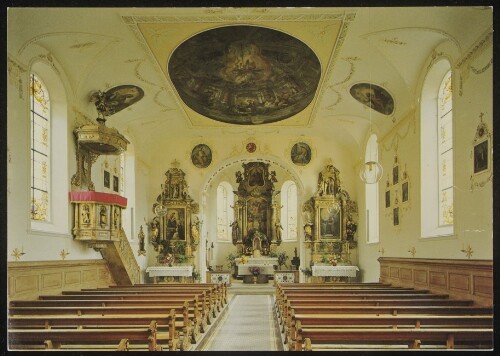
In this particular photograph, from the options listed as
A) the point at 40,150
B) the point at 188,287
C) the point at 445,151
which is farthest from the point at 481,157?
the point at 40,150

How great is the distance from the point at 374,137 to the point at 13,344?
15.7 m

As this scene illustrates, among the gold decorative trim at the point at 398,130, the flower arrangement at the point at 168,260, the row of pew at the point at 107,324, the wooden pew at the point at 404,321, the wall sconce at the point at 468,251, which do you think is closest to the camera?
the row of pew at the point at 107,324

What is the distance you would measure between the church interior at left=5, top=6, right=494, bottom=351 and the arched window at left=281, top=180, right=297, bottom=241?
478 centimetres

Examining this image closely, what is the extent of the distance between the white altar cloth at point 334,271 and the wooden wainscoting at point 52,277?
8.96 metres

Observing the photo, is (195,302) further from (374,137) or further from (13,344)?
(374,137)

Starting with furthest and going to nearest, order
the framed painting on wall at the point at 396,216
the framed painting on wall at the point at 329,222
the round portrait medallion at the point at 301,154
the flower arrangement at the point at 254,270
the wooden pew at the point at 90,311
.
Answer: the flower arrangement at the point at 254,270
the round portrait medallion at the point at 301,154
the framed painting on wall at the point at 329,222
the framed painting on wall at the point at 396,216
the wooden pew at the point at 90,311

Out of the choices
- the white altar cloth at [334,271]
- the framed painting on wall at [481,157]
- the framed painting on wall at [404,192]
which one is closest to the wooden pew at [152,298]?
the framed painting on wall at [481,157]

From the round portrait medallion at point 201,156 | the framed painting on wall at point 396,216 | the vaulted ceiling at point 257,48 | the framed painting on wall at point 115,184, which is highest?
the vaulted ceiling at point 257,48

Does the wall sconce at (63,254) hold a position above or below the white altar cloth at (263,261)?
above

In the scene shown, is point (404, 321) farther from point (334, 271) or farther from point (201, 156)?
point (201, 156)

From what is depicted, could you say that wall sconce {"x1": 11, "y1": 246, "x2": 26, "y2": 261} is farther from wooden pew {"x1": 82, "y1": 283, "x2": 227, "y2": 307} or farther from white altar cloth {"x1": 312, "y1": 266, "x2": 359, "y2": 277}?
white altar cloth {"x1": 312, "y1": 266, "x2": 359, "y2": 277}

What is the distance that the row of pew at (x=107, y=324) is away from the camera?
19.9ft

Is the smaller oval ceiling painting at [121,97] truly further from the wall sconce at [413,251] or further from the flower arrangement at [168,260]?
the wall sconce at [413,251]

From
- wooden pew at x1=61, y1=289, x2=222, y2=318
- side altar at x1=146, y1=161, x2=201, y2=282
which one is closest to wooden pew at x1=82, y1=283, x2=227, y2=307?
wooden pew at x1=61, y1=289, x2=222, y2=318
